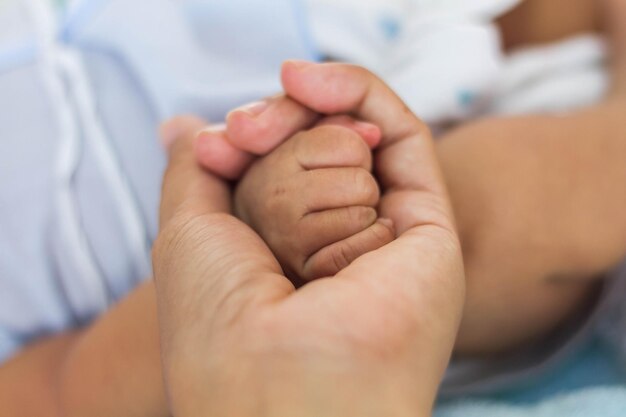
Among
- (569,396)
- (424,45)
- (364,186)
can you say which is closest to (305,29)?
(424,45)

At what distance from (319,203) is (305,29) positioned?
16.0 inches

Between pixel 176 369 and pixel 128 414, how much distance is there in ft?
0.76

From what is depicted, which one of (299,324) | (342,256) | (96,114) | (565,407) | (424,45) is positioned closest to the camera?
(299,324)

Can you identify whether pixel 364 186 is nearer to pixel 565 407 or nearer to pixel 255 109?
pixel 255 109

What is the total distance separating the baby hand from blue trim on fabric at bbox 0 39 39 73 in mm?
395

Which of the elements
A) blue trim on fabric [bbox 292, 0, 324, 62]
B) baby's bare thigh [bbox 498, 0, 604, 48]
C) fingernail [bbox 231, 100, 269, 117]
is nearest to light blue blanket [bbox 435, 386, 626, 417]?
fingernail [bbox 231, 100, 269, 117]

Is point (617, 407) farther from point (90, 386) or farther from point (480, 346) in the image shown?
point (90, 386)

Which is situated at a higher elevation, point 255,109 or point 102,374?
point 255,109

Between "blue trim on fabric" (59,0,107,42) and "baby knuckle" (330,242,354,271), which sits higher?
"blue trim on fabric" (59,0,107,42)

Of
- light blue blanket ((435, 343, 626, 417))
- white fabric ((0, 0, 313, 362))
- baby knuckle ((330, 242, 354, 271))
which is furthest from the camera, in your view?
white fabric ((0, 0, 313, 362))

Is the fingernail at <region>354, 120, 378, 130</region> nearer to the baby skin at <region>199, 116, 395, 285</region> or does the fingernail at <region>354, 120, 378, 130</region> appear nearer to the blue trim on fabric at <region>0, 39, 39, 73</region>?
the baby skin at <region>199, 116, 395, 285</region>

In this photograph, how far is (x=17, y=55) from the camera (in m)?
0.75

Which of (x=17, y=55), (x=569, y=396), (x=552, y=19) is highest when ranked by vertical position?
(x=17, y=55)

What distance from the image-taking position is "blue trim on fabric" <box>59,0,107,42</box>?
78cm
